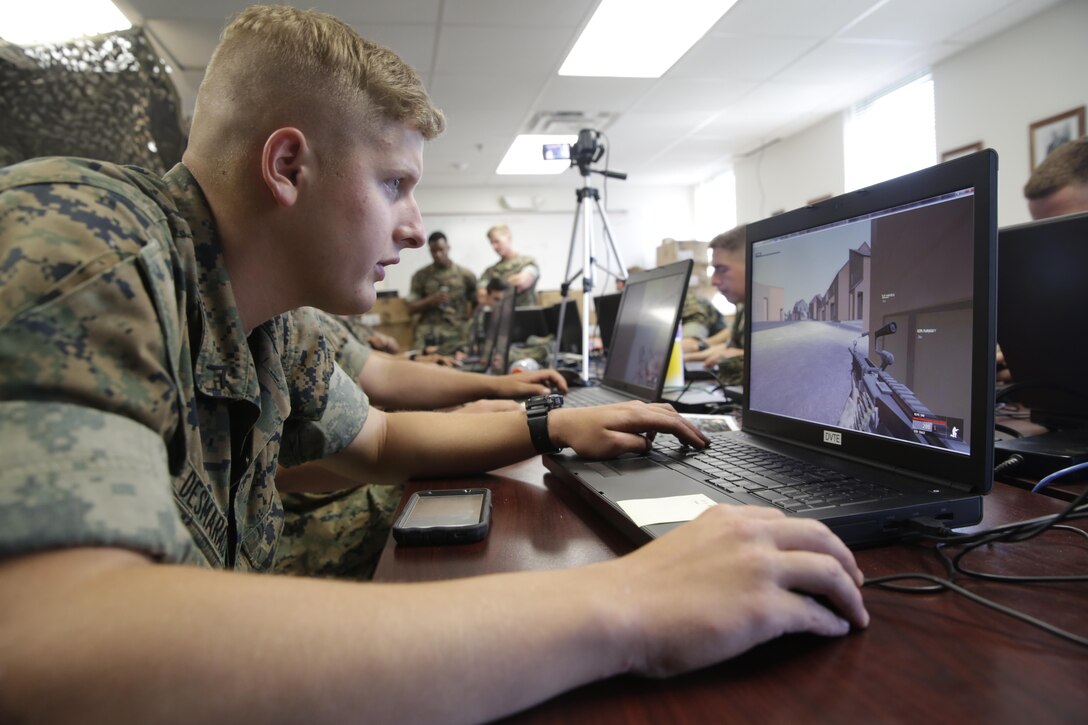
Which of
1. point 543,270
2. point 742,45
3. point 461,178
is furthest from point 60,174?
point 543,270

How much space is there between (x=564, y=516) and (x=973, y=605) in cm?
37

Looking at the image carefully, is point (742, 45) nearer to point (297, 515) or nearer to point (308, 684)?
point (297, 515)

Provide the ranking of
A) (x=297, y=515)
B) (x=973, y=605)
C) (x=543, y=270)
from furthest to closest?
1. (x=543, y=270)
2. (x=297, y=515)
3. (x=973, y=605)

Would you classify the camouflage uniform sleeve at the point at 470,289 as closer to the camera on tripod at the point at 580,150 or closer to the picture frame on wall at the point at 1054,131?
the camera on tripod at the point at 580,150

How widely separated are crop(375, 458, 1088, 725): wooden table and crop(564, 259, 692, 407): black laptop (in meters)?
0.74

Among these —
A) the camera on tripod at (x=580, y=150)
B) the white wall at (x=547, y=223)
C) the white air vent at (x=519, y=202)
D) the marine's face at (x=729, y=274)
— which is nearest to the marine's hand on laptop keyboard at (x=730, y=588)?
the camera on tripod at (x=580, y=150)

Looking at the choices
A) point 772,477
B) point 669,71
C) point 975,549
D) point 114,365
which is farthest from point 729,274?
point 114,365

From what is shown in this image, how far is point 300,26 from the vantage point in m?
0.66

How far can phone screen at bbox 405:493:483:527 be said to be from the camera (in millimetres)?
614

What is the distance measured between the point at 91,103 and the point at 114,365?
5.73ft

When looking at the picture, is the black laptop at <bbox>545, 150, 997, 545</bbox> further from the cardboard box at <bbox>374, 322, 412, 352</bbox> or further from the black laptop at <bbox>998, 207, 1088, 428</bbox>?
the cardboard box at <bbox>374, 322, 412, 352</bbox>

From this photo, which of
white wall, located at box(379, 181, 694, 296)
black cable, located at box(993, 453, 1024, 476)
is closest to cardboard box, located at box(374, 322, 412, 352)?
white wall, located at box(379, 181, 694, 296)

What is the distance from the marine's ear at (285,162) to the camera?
2.01ft

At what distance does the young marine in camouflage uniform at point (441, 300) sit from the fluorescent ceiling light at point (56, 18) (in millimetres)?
2594
